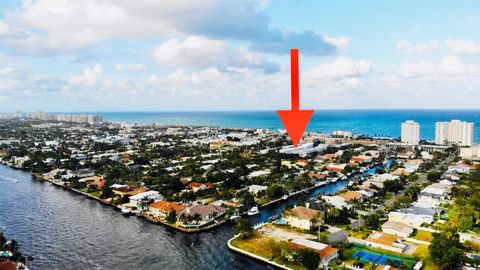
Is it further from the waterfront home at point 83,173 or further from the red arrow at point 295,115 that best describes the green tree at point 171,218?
the red arrow at point 295,115

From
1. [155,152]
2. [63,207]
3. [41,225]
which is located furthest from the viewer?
[155,152]

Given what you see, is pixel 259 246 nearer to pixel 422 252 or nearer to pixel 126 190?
pixel 422 252

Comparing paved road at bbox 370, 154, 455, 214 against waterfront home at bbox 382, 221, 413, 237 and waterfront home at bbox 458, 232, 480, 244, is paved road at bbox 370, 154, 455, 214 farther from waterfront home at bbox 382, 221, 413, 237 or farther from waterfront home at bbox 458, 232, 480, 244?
waterfront home at bbox 458, 232, 480, 244

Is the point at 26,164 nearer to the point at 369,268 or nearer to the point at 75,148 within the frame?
the point at 75,148

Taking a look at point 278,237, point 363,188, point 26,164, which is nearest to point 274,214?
point 278,237

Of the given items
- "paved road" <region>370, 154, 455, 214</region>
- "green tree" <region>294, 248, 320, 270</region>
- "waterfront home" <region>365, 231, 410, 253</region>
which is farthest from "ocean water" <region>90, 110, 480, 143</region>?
"green tree" <region>294, 248, 320, 270</region>

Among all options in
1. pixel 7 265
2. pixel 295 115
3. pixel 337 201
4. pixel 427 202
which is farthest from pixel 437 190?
pixel 7 265

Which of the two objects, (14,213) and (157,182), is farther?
(157,182)
